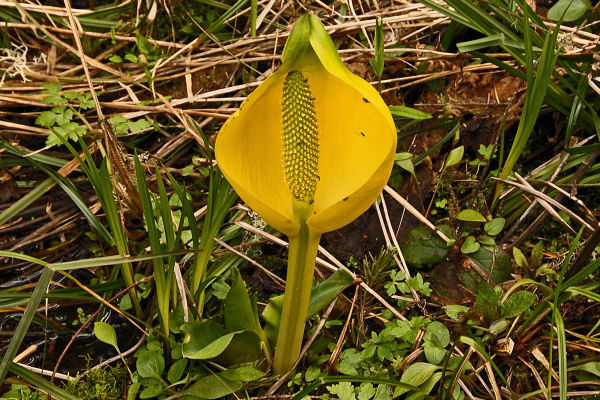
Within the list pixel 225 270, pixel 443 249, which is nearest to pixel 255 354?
pixel 225 270

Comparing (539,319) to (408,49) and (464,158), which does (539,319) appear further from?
(408,49)

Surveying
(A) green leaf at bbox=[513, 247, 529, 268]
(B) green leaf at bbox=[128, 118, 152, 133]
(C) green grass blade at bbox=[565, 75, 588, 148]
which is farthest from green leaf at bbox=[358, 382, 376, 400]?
(B) green leaf at bbox=[128, 118, 152, 133]

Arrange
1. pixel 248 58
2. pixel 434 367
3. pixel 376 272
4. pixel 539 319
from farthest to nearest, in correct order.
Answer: pixel 248 58
pixel 376 272
pixel 539 319
pixel 434 367

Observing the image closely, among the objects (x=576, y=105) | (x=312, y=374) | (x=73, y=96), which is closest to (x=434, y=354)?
(x=312, y=374)

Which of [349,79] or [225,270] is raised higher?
[349,79]

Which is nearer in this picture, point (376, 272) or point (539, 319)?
point (539, 319)

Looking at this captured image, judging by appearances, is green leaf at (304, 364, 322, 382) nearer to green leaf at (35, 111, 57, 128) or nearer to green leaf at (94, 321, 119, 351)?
green leaf at (94, 321, 119, 351)

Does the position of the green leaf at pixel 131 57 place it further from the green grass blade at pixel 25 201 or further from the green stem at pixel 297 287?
the green stem at pixel 297 287

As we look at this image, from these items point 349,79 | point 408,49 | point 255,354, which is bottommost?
point 255,354

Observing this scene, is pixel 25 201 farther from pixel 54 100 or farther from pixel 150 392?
pixel 150 392
